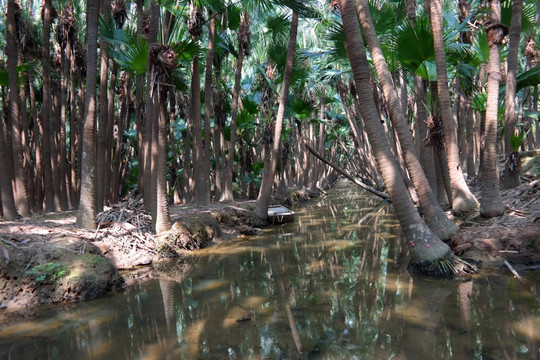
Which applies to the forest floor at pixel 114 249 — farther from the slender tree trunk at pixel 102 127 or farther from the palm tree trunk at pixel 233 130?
the palm tree trunk at pixel 233 130

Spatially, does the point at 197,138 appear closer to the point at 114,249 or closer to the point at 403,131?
the point at 114,249

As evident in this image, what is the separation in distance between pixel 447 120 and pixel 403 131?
204 centimetres

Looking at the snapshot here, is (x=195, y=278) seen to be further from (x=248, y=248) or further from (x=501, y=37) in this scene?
(x=501, y=37)

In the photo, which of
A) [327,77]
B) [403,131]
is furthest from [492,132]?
[327,77]

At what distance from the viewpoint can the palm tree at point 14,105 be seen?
34.2 ft

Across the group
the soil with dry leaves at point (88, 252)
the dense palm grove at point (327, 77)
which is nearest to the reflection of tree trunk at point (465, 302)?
the dense palm grove at point (327, 77)

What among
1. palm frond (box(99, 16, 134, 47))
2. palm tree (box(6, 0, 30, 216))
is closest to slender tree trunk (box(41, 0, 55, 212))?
palm tree (box(6, 0, 30, 216))

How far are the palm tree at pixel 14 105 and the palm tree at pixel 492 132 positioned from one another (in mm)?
11918

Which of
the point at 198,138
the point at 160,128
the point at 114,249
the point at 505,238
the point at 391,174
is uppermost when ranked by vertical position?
the point at 198,138

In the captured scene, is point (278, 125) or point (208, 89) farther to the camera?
point (208, 89)

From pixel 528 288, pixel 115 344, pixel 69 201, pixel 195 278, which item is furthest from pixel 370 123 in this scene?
pixel 69 201

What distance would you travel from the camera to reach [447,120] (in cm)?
841

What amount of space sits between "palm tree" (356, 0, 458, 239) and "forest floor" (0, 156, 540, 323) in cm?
47

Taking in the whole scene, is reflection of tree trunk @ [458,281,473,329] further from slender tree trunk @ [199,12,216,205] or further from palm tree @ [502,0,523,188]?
slender tree trunk @ [199,12,216,205]
